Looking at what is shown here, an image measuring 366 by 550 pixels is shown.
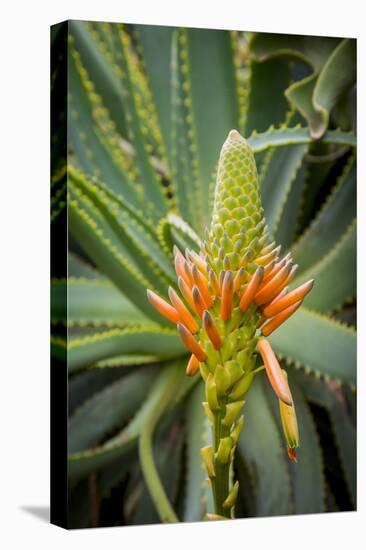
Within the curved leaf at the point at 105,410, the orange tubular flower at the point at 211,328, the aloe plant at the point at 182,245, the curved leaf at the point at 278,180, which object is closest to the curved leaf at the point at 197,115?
the aloe plant at the point at 182,245

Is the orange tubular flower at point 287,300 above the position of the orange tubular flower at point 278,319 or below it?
above

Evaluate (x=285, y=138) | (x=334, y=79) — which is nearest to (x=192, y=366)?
(x=285, y=138)

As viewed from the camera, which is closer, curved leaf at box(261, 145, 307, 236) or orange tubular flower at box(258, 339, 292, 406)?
orange tubular flower at box(258, 339, 292, 406)

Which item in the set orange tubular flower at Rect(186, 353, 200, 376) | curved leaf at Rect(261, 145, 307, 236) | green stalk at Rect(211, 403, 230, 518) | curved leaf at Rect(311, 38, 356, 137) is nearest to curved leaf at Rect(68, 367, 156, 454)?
orange tubular flower at Rect(186, 353, 200, 376)

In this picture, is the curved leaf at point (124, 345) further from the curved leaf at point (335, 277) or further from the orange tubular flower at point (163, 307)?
the curved leaf at point (335, 277)

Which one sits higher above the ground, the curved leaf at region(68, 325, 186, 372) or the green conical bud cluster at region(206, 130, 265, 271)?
the green conical bud cluster at region(206, 130, 265, 271)

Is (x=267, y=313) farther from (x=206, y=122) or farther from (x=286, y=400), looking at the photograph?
(x=206, y=122)

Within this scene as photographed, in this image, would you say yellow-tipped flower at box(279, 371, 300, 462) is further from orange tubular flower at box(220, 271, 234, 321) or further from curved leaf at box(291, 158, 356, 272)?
curved leaf at box(291, 158, 356, 272)

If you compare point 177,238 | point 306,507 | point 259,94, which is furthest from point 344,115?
point 306,507
